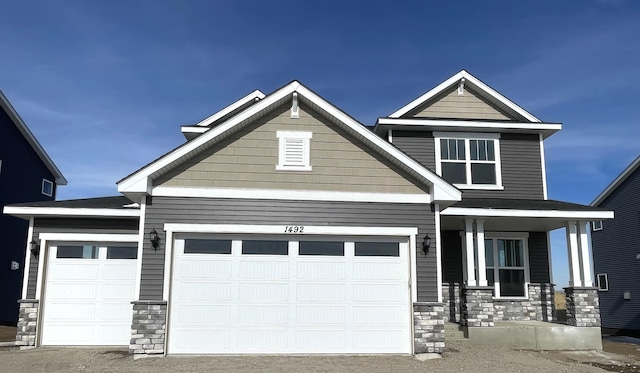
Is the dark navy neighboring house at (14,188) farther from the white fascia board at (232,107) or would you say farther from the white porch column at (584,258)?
the white porch column at (584,258)

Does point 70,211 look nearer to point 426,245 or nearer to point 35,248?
point 35,248

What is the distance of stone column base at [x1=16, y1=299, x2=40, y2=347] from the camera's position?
11172mm

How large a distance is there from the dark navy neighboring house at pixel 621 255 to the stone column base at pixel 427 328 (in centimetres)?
1254

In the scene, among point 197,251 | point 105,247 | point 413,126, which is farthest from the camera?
point 413,126

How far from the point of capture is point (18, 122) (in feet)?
65.4

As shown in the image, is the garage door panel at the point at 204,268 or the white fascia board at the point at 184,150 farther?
the garage door panel at the point at 204,268

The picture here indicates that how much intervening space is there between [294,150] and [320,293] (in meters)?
3.06

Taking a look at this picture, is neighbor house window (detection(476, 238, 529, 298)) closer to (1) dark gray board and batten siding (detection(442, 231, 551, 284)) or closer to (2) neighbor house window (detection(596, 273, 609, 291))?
(1) dark gray board and batten siding (detection(442, 231, 551, 284))

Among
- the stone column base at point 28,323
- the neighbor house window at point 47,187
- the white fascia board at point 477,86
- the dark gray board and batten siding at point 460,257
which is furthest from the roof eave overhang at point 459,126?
the neighbor house window at point 47,187

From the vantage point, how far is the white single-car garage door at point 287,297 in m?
10.1

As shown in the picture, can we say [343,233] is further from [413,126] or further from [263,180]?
[413,126]

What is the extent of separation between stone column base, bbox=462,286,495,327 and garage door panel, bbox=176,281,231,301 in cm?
585

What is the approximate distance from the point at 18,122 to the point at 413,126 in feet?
50.8

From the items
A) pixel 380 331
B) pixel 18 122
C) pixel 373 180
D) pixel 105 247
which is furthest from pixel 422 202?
pixel 18 122
